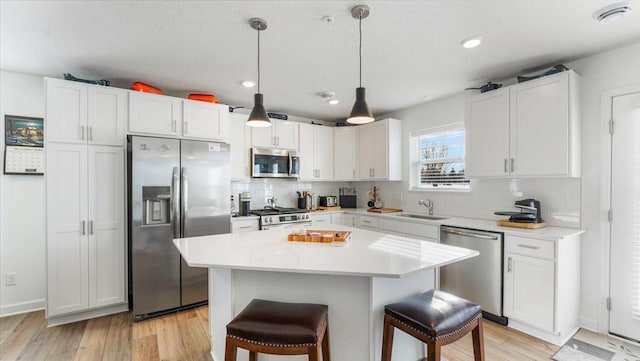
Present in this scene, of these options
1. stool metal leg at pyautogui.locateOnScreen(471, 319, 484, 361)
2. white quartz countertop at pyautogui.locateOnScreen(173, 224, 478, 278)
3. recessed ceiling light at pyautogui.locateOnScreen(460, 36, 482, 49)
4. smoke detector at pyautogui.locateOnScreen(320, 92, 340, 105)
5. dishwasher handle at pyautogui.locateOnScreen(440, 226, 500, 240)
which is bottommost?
stool metal leg at pyautogui.locateOnScreen(471, 319, 484, 361)

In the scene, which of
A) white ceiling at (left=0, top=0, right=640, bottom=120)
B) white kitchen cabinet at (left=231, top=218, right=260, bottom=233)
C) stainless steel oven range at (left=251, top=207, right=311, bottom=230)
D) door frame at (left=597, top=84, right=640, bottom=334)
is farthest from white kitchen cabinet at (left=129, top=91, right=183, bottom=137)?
door frame at (left=597, top=84, right=640, bottom=334)

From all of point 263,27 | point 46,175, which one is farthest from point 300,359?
point 46,175

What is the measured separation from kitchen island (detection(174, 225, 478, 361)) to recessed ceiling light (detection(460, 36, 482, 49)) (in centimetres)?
167

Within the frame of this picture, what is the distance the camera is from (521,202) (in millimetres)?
2934

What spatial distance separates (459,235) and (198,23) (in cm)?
312

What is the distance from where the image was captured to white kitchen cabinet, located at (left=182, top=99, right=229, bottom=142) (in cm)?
342

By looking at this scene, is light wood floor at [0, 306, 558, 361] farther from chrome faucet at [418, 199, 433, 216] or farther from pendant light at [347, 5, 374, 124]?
pendant light at [347, 5, 374, 124]

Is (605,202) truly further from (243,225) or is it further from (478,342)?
(243,225)

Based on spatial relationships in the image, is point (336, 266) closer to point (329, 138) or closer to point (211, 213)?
point (211, 213)

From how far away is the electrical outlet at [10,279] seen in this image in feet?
9.96

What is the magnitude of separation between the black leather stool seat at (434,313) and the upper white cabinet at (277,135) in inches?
125

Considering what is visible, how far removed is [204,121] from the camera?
3537 mm

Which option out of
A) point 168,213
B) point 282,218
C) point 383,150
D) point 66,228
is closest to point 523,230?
point 383,150

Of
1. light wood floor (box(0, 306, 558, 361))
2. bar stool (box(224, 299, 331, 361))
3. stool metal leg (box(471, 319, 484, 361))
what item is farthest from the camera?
light wood floor (box(0, 306, 558, 361))
